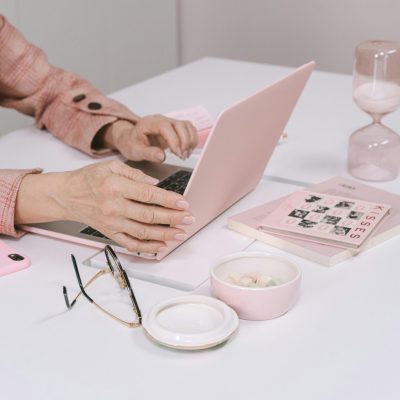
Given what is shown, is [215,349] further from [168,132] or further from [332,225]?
[168,132]

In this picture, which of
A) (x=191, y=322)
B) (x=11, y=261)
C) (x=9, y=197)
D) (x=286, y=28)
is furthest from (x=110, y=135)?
(x=286, y=28)

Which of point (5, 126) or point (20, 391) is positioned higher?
point (20, 391)

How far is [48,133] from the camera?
185cm

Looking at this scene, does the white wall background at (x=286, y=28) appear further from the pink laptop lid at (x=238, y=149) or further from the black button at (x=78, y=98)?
the pink laptop lid at (x=238, y=149)

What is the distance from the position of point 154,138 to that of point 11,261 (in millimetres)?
505

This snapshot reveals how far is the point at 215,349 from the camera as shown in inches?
39.3

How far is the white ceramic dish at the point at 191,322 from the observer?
3.21 feet

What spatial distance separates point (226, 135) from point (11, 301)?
15.7 inches

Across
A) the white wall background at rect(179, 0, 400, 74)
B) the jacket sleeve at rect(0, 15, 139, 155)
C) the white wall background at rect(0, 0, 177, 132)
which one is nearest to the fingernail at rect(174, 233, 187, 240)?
the jacket sleeve at rect(0, 15, 139, 155)

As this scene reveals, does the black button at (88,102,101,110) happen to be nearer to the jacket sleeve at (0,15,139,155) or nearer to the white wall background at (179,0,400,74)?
the jacket sleeve at (0,15,139,155)

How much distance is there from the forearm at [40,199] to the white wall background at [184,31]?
1923 millimetres

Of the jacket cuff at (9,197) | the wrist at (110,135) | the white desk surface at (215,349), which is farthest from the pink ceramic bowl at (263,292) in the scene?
the wrist at (110,135)

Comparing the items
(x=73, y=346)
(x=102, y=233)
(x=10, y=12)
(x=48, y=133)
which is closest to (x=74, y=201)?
(x=102, y=233)

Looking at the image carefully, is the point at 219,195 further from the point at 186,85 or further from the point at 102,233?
the point at 186,85
